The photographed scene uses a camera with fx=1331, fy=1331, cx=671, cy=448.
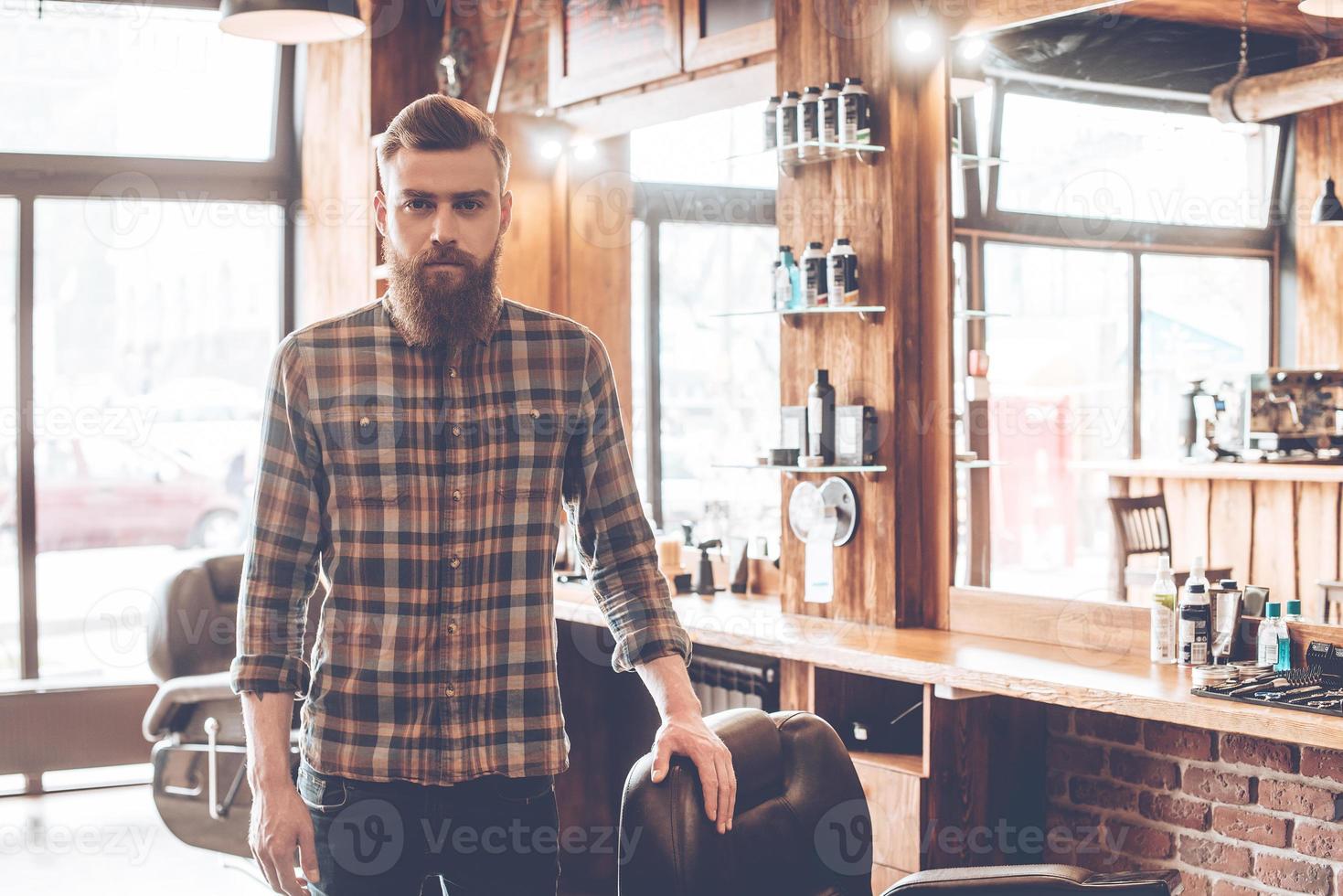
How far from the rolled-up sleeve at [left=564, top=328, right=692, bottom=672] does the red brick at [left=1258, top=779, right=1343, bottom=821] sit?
1.60m

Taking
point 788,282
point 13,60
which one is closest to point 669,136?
point 788,282

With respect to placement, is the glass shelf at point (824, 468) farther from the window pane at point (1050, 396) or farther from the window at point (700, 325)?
the window at point (700, 325)

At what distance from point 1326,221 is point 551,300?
8.93 feet

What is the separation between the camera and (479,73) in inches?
198

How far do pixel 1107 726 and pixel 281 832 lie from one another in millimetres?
2100

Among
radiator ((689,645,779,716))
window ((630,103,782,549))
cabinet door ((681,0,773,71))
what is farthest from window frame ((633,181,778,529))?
radiator ((689,645,779,716))

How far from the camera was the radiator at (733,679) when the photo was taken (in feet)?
11.4

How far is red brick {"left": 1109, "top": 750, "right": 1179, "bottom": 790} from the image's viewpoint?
2977 millimetres

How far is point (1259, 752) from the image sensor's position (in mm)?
2803

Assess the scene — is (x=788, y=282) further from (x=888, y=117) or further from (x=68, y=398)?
(x=68, y=398)

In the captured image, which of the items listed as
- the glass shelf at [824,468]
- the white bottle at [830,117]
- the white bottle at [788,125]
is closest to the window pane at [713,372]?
the glass shelf at [824,468]

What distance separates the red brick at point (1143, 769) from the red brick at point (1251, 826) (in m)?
0.12

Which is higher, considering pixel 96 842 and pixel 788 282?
pixel 788 282

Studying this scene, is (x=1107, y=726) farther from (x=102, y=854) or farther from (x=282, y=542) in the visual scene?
(x=102, y=854)
